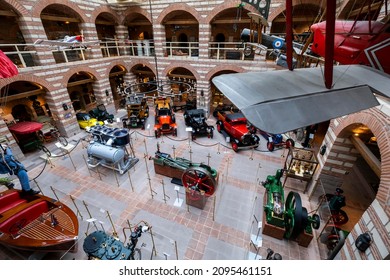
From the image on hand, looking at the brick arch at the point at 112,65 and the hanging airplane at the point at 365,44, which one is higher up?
the hanging airplane at the point at 365,44

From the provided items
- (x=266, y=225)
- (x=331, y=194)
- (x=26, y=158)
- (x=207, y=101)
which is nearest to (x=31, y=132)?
(x=26, y=158)

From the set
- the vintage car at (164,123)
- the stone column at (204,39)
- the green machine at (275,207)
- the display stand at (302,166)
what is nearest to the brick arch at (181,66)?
the stone column at (204,39)

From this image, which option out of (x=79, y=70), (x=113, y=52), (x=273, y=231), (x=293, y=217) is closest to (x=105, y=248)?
(x=273, y=231)

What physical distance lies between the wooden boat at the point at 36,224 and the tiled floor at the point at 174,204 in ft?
2.10

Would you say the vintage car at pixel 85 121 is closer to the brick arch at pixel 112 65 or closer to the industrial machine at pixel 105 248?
the brick arch at pixel 112 65

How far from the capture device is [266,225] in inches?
243

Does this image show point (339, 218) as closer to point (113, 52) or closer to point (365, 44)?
point (365, 44)

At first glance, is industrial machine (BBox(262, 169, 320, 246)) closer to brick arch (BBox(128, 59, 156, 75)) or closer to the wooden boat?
the wooden boat

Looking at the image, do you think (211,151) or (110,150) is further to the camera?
(211,151)

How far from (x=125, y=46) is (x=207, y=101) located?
8.71 meters

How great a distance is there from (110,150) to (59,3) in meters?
9.92

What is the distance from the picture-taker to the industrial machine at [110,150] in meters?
8.64

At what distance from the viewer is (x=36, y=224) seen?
223 inches

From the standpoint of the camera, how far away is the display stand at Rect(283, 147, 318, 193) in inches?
305
